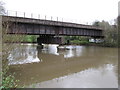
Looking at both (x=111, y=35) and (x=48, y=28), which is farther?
(x=111, y=35)

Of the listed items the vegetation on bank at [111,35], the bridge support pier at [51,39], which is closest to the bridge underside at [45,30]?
the bridge support pier at [51,39]

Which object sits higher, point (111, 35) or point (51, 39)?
point (111, 35)

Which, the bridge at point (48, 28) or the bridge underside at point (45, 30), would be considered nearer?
the bridge underside at point (45, 30)

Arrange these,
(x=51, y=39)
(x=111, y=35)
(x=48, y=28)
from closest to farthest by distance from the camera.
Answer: (x=48, y=28)
(x=51, y=39)
(x=111, y=35)

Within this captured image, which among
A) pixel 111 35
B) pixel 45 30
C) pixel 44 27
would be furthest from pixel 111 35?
pixel 44 27

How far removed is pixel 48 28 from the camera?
77.3ft

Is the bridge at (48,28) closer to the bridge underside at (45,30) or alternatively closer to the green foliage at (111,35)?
the bridge underside at (45,30)

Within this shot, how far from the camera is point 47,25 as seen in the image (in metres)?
23.1

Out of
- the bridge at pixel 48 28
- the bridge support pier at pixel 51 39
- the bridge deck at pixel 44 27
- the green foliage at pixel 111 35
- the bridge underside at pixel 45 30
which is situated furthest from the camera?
the green foliage at pixel 111 35

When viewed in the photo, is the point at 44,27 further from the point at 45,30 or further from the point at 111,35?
the point at 111,35

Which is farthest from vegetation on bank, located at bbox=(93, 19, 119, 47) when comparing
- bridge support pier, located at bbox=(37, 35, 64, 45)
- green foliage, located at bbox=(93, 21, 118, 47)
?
bridge support pier, located at bbox=(37, 35, 64, 45)

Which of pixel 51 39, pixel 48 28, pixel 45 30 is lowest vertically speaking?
pixel 51 39

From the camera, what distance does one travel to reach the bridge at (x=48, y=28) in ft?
59.6

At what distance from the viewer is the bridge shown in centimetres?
1817
